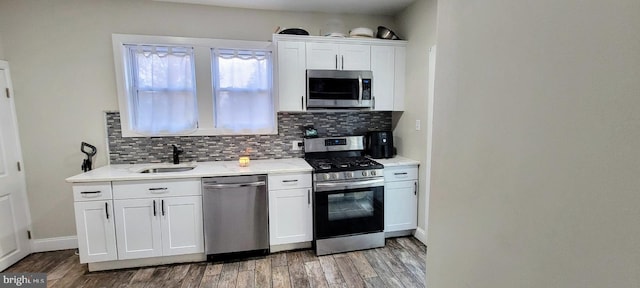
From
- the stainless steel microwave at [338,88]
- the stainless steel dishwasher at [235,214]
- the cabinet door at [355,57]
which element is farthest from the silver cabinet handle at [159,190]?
the cabinet door at [355,57]

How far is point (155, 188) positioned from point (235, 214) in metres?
0.76

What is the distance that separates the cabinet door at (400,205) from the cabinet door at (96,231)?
8.82 ft

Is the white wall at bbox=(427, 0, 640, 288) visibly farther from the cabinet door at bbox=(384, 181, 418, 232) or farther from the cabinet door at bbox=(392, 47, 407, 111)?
the cabinet door at bbox=(392, 47, 407, 111)

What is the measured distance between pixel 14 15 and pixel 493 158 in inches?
164

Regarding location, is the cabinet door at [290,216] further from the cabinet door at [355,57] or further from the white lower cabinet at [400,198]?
the cabinet door at [355,57]

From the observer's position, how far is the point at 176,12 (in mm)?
2977

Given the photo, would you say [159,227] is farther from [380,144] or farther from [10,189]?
[380,144]

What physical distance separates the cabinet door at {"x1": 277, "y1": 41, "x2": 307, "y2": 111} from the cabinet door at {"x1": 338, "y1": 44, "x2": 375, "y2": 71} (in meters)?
0.44

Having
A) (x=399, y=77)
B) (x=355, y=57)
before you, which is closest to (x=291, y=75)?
(x=355, y=57)

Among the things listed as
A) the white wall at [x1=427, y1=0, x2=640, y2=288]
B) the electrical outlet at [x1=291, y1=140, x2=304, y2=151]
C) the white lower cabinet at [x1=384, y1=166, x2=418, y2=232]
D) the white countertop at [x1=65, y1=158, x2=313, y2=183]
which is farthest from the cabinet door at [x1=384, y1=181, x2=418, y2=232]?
the white wall at [x1=427, y1=0, x2=640, y2=288]

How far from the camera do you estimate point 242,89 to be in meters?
3.14

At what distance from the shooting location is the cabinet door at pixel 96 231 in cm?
249

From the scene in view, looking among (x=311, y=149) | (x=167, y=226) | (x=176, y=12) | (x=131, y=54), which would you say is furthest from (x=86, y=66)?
(x=311, y=149)

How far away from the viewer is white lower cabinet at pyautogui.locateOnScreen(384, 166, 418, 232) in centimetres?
307
